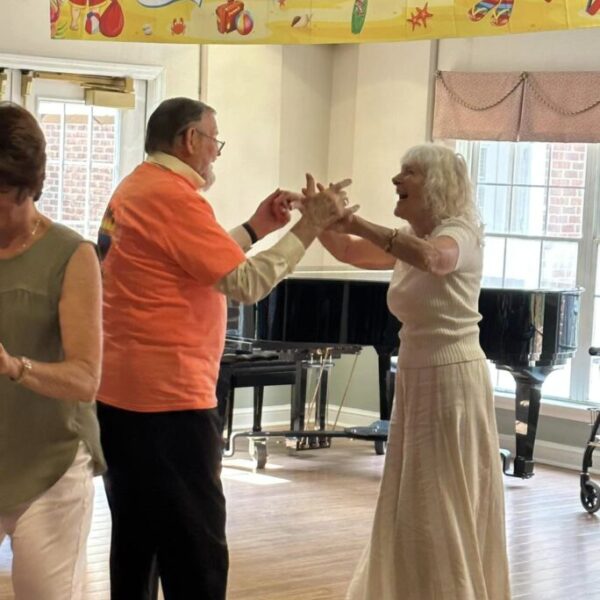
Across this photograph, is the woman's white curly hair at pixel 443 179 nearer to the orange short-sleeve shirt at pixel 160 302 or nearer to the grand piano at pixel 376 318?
the orange short-sleeve shirt at pixel 160 302

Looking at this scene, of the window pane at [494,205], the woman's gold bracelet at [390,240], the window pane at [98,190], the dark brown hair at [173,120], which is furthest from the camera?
the window pane at [494,205]

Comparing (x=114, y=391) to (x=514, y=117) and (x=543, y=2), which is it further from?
(x=514, y=117)

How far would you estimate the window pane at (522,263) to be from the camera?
782 centimetres

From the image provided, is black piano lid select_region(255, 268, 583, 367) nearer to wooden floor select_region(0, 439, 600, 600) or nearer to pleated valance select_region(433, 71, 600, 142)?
wooden floor select_region(0, 439, 600, 600)

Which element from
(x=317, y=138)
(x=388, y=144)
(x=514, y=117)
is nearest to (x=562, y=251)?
(x=514, y=117)

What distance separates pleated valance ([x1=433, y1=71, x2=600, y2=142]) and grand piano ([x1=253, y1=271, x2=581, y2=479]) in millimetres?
1268

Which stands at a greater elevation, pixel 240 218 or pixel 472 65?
pixel 472 65

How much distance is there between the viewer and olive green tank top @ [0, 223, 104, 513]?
228 centimetres

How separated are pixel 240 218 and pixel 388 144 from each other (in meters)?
1.13

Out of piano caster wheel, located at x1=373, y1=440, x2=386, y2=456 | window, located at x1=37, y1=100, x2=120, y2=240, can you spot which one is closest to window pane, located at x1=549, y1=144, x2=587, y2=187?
piano caster wheel, located at x1=373, y1=440, x2=386, y2=456

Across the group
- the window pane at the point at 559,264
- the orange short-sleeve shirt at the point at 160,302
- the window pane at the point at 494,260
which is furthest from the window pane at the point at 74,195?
the orange short-sleeve shirt at the point at 160,302

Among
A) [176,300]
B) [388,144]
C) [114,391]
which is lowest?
[114,391]

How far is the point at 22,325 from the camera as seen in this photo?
7.49 feet

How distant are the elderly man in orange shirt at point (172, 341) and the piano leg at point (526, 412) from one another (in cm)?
377
